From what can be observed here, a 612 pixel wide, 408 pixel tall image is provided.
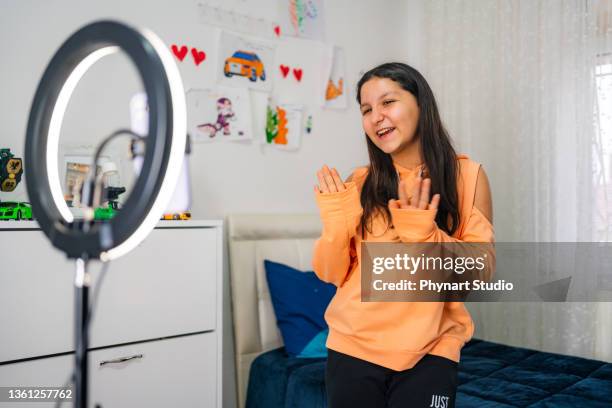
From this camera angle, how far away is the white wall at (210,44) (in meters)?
1.75

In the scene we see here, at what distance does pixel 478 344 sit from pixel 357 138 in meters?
1.27

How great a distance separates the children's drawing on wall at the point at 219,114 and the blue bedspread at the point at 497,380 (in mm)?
994

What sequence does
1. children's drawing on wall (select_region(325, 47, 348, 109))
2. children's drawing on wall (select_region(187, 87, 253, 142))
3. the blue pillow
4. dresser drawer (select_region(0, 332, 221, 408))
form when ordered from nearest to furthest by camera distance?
dresser drawer (select_region(0, 332, 221, 408))
the blue pillow
children's drawing on wall (select_region(187, 87, 253, 142))
children's drawing on wall (select_region(325, 47, 348, 109))

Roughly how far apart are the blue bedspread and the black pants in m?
0.43

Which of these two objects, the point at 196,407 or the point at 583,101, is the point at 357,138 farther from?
the point at 196,407

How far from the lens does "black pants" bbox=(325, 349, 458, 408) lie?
114cm

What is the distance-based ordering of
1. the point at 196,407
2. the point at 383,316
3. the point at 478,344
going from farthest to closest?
the point at 478,344
the point at 196,407
the point at 383,316

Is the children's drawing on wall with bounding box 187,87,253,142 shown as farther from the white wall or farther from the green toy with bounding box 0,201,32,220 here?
the green toy with bounding box 0,201,32,220

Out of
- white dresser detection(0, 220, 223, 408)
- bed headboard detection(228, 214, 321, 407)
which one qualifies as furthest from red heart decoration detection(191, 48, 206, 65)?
white dresser detection(0, 220, 223, 408)

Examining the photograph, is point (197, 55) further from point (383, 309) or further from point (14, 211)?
point (383, 309)

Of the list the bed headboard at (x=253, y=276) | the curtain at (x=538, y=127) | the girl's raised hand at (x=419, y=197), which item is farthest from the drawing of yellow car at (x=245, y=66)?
the girl's raised hand at (x=419, y=197)

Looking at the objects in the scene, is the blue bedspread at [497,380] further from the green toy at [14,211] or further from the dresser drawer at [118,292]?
the green toy at [14,211]

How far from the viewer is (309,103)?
8.51 feet

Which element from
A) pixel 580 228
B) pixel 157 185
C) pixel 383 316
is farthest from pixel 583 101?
pixel 157 185
